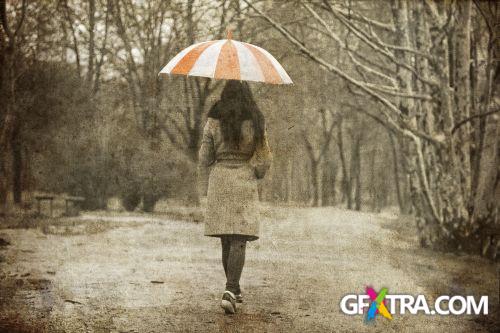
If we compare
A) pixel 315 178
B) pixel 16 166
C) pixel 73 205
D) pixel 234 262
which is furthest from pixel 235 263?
pixel 315 178

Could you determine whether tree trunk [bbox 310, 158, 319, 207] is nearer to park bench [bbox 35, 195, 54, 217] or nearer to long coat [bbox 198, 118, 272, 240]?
park bench [bbox 35, 195, 54, 217]

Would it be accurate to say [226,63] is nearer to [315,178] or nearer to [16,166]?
[16,166]

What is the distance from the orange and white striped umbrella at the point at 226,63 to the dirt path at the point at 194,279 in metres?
1.93

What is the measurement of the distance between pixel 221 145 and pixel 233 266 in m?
1.03

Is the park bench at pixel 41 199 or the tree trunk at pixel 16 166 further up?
the tree trunk at pixel 16 166

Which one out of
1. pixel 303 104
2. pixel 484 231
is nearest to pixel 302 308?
pixel 484 231

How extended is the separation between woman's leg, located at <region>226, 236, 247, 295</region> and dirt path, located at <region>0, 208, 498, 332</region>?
0.25 m

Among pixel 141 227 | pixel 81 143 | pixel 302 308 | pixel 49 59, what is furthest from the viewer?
pixel 141 227

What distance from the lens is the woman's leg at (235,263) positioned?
5.70 m

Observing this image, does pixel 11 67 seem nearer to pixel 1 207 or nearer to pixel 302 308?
pixel 1 207

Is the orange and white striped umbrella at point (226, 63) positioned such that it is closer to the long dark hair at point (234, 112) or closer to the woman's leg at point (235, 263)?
the long dark hair at point (234, 112)

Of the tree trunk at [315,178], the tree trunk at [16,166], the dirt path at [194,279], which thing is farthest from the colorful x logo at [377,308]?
the tree trunk at [315,178]

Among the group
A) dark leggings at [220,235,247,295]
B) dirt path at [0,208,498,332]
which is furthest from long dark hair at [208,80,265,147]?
dirt path at [0,208,498,332]

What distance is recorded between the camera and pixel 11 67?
6215 millimetres
